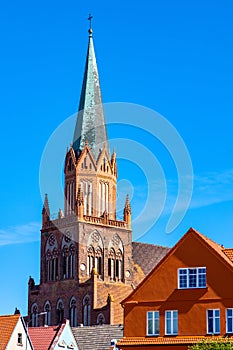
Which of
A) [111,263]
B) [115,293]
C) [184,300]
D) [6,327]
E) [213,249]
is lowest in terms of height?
[6,327]

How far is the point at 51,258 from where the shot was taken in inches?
6467

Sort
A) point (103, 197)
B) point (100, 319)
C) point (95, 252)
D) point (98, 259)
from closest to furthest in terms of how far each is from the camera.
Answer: point (100, 319)
point (95, 252)
point (98, 259)
point (103, 197)

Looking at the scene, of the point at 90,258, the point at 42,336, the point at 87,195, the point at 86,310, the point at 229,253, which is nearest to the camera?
the point at 229,253

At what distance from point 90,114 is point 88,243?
917 inches

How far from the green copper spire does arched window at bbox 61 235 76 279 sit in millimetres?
15551

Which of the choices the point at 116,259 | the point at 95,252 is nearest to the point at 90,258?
the point at 95,252

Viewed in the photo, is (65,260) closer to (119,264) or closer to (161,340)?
(119,264)

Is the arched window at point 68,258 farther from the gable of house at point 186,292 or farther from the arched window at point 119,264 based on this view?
the gable of house at point 186,292

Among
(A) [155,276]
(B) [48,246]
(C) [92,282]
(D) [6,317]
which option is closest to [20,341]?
(D) [6,317]

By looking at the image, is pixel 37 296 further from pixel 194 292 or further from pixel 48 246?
pixel 194 292

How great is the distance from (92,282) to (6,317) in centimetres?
5737

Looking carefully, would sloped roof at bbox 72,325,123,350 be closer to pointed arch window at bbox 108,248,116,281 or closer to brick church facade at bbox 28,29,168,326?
brick church facade at bbox 28,29,168,326

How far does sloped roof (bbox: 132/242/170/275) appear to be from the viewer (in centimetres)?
16862

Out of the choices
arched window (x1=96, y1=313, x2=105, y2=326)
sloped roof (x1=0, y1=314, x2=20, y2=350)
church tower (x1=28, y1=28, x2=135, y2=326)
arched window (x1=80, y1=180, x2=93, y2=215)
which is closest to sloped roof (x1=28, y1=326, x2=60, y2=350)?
sloped roof (x1=0, y1=314, x2=20, y2=350)
